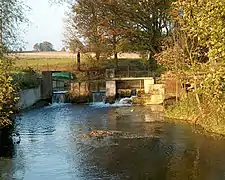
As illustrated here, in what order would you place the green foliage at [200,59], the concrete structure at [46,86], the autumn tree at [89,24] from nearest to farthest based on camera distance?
the green foliage at [200,59], the concrete structure at [46,86], the autumn tree at [89,24]

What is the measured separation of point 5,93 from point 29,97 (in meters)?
22.0

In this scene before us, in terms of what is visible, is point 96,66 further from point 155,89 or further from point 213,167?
point 213,167

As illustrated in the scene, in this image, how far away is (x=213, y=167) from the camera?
17.0 m

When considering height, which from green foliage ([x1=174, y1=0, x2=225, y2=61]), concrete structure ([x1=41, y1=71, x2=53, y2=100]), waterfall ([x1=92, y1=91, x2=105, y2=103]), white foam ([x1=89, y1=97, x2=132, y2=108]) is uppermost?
green foliage ([x1=174, y1=0, x2=225, y2=61])

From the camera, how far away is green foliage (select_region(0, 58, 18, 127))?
18406 millimetres

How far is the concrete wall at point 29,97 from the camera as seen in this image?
126 ft

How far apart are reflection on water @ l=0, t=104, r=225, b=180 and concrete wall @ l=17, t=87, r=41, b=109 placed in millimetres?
7487

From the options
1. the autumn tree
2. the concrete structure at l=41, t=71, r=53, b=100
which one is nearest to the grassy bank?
the concrete structure at l=41, t=71, r=53, b=100

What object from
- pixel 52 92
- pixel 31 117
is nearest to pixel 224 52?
pixel 31 117

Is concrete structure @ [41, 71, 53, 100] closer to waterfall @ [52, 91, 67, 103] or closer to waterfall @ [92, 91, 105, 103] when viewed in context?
waterfall @ [52, 91, 67, 103]

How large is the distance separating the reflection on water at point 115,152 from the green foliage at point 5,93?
71.6 inches

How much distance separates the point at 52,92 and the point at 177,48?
64.1 ft

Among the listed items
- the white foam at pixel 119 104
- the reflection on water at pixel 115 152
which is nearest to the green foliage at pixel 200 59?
the reflection on water at pixel 115 152

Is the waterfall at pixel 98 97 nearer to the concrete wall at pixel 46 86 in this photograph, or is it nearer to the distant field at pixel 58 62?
the concrete wall at pixel 46 86
